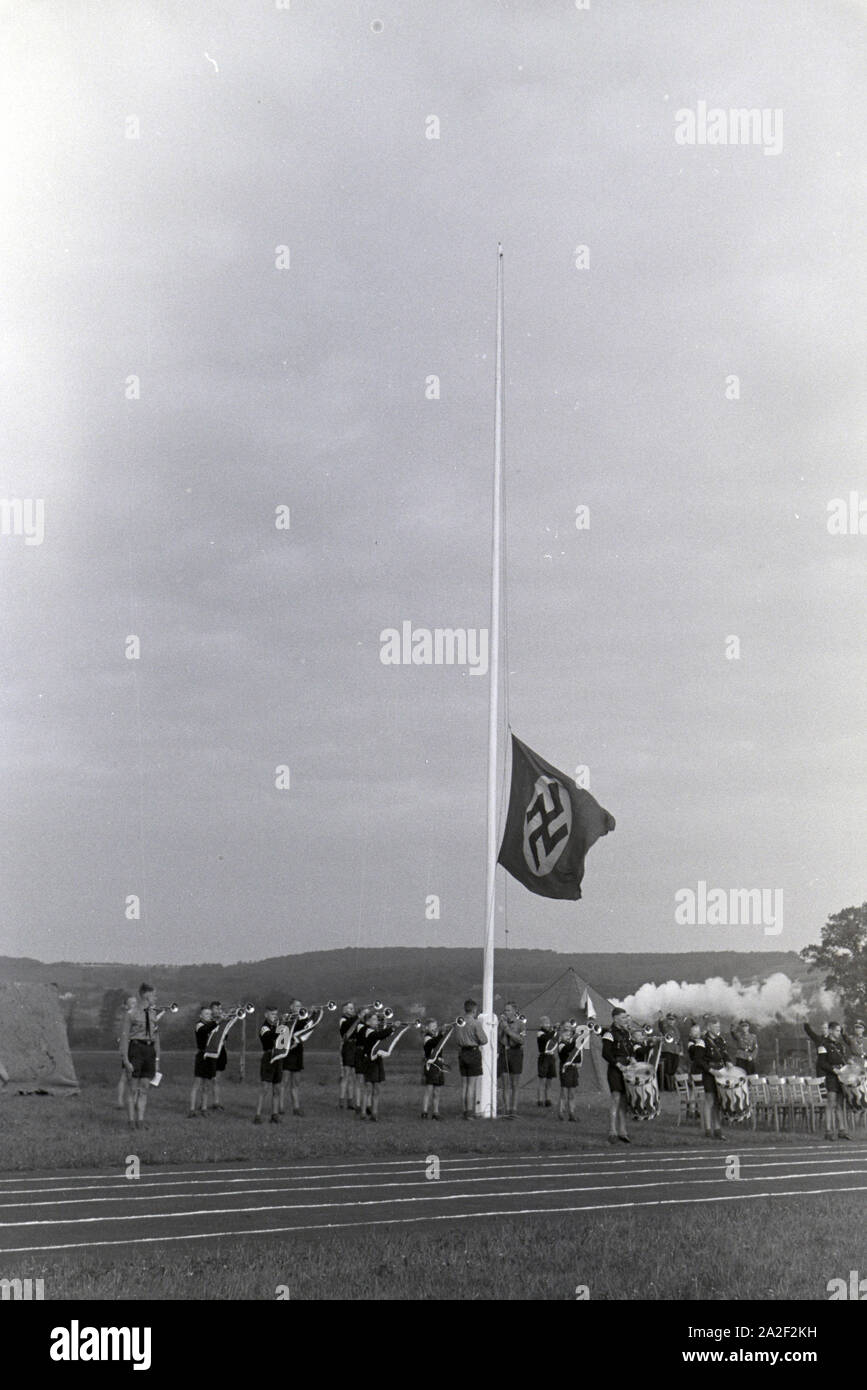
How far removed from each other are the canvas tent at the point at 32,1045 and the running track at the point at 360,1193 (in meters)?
9.00

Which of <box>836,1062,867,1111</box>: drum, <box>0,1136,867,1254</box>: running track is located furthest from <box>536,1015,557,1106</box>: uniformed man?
<box>0,1136,867,1254</box>: running track

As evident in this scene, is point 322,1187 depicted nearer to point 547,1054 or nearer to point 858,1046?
point 547,1054

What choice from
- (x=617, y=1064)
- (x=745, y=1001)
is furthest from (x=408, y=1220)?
(x=745, y=1001)

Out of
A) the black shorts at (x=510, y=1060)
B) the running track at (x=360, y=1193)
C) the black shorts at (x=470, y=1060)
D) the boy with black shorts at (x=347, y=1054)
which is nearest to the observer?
the running track at (x=360, y=1193)

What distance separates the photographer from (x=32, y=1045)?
79.8 ft

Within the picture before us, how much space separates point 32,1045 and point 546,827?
9.39 metres

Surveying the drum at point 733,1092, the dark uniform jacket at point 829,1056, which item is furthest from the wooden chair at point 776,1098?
the dark uniform jacket at point 829,1056

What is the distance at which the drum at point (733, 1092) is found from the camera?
22.3 m

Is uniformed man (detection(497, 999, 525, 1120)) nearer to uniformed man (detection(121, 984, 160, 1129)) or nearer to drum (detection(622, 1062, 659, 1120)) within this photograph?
drum (detection(622, 1062, 659, 1120))

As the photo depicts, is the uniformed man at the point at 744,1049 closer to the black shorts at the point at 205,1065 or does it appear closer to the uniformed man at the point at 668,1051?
the uniformed man at the point at 668,1051

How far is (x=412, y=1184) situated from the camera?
14852mm

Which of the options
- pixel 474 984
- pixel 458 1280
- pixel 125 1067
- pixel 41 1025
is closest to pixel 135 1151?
pixel 125 1067

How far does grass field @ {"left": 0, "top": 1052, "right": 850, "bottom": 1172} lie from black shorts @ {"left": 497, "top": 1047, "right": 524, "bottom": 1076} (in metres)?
0.75

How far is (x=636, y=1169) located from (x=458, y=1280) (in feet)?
21.1
